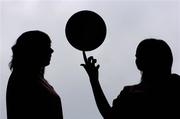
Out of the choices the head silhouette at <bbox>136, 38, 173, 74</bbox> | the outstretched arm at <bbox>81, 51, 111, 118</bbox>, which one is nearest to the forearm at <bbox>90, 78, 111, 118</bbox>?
the outstretched arm at <bbox>81, 51, 111, 118</bbox>

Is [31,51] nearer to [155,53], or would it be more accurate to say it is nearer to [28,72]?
[28,72]

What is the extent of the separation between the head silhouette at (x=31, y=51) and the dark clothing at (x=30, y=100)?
174 mm

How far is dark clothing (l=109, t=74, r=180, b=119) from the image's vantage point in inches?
212

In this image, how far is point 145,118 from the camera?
5.35m

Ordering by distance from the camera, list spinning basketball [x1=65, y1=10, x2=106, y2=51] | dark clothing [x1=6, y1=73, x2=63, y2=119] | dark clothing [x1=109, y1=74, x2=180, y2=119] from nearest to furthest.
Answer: dark clothing [x1=109, y1=74, x2=180, y2=119] → dark clothing [x1=6, y1=73, x2=63, y2=119] → spinning basketball [x1=65, y1=10, x2=106, y2=51]

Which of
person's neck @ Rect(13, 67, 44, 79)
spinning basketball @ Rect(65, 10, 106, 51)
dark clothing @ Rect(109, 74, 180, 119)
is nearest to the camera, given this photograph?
dark clothing @ Rect(109, 74, 180, 119)

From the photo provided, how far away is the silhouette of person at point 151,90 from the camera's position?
5.41 m

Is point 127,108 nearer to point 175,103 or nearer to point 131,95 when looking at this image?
point 131,95

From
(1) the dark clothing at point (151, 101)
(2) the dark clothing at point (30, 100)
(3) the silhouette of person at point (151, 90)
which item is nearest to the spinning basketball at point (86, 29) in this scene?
(2) the dark clothing at point (30, 100)

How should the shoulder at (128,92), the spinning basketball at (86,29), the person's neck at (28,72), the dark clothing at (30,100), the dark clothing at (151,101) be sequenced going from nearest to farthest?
the dark clothing at (151,101)
the shoulder at (128,92)
the dark clothing at (30,100)
the person's neck at (28,72)
the spinning basketball at (86,29)

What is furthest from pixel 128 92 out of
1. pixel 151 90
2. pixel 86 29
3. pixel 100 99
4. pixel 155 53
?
pixel 86 29

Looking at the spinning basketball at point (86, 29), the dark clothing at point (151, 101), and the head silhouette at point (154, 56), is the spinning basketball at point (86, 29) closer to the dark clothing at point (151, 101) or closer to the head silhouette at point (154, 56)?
the head silhouette at point (154, 56)

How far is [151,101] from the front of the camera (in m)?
5.45

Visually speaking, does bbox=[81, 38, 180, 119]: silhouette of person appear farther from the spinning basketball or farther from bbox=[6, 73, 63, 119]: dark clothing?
the spinning basketball
